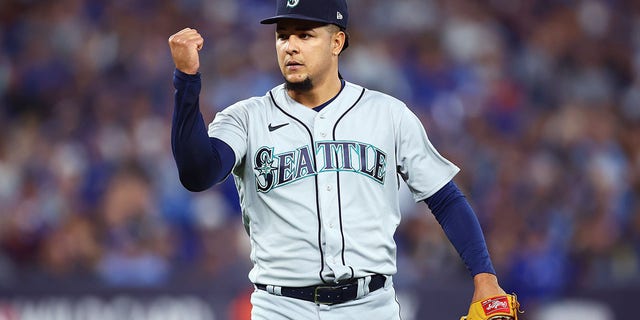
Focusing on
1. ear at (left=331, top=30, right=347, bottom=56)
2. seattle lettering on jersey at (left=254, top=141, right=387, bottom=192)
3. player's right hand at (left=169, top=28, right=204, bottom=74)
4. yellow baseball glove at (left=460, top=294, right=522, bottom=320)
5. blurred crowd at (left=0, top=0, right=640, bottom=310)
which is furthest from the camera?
blurred crowd at (left=0, top=0, right=640, bottom=310)

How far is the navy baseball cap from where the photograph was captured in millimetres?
3504

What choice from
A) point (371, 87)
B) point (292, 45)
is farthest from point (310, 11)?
point (371, 87)

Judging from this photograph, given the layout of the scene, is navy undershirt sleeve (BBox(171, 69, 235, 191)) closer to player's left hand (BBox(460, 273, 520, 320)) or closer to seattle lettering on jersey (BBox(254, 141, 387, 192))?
seattle lettering on jersey (BBox(254, 141, 387, 192))

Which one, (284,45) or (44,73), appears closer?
(284,45)

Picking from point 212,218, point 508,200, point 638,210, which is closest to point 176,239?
point 212,218

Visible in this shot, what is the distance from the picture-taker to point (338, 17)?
11.9ft

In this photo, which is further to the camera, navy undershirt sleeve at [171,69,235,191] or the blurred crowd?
the blurred crowd

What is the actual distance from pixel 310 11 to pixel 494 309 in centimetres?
112

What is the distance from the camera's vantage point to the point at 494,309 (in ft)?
11.1

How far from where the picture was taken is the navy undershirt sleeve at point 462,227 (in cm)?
352

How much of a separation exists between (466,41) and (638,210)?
257 cm

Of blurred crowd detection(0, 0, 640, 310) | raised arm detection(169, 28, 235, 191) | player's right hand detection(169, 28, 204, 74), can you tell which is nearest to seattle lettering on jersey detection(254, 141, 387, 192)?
raised arm detection(169, 28, 235, 191)

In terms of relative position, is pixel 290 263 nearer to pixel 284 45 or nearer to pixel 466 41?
pixel 284 45

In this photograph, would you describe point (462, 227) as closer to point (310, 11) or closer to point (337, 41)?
point (337, 41)
